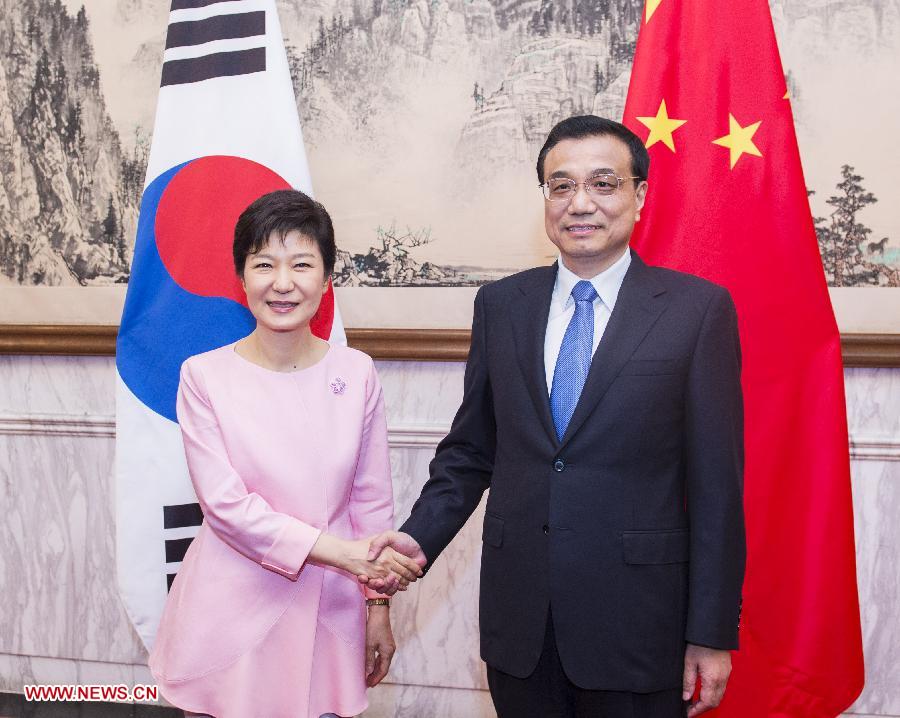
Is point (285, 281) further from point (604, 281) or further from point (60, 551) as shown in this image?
point (60, 551)

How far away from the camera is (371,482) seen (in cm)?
175

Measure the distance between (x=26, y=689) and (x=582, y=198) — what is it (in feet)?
8.96

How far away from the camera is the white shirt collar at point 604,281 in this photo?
160cm

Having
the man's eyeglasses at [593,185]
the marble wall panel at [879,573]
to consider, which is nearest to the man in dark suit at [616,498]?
the man's eyeglasses at [593,185]

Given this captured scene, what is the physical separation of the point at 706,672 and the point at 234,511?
882mm

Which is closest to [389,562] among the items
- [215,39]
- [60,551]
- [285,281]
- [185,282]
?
[285,281]

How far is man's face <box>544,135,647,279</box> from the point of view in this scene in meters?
1.58

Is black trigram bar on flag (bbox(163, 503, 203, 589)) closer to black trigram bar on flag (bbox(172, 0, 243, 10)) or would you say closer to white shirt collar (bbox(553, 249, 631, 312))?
white shirt collar (bbox(553, 249, 631, 312))

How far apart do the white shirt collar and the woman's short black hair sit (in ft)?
1.55

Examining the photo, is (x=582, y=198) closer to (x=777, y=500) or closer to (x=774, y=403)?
(x=774, y=403)

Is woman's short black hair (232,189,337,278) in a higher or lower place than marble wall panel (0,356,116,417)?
higher

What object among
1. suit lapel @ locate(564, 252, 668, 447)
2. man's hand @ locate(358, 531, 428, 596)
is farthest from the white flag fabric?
suit lapel @ locate(564, 252, 668, 447)

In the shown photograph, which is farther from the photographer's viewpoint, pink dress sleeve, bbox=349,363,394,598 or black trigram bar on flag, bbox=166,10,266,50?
black trigram bar on flag, bbox=166,10,266,50

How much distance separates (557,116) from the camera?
2.70 m
